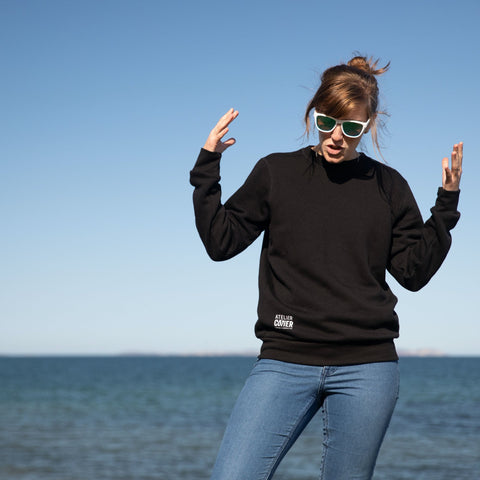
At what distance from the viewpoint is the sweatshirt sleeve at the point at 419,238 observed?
2.70m

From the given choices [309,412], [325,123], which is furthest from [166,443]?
[325,123]

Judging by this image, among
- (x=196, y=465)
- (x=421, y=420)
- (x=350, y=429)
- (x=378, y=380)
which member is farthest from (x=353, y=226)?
(x=421, y=420)

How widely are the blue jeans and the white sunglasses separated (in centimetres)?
88

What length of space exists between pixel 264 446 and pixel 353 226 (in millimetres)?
869

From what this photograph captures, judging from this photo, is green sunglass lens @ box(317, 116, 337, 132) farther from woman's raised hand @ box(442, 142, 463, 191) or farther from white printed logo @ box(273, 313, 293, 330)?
white printed logo @ box(273, 313, 293, 330)

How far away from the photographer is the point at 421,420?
25922 millimetres

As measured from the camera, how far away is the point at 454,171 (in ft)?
8.98

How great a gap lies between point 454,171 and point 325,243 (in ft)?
2.12

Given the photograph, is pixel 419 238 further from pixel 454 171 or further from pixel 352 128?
pixel 352 128

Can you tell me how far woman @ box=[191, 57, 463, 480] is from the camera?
8.00 feet

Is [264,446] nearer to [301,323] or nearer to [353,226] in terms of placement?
[301,323]

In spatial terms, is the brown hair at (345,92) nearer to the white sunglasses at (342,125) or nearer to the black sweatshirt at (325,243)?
the white sunglasses at (342,125)

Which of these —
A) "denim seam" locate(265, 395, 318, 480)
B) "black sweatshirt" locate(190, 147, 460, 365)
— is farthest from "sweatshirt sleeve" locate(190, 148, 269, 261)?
"denim seam" locate(265, 395, 318, 480)

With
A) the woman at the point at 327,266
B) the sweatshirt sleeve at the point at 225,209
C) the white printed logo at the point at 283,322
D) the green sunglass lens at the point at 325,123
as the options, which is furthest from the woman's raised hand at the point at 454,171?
the white printed logo at the point at 283,322
